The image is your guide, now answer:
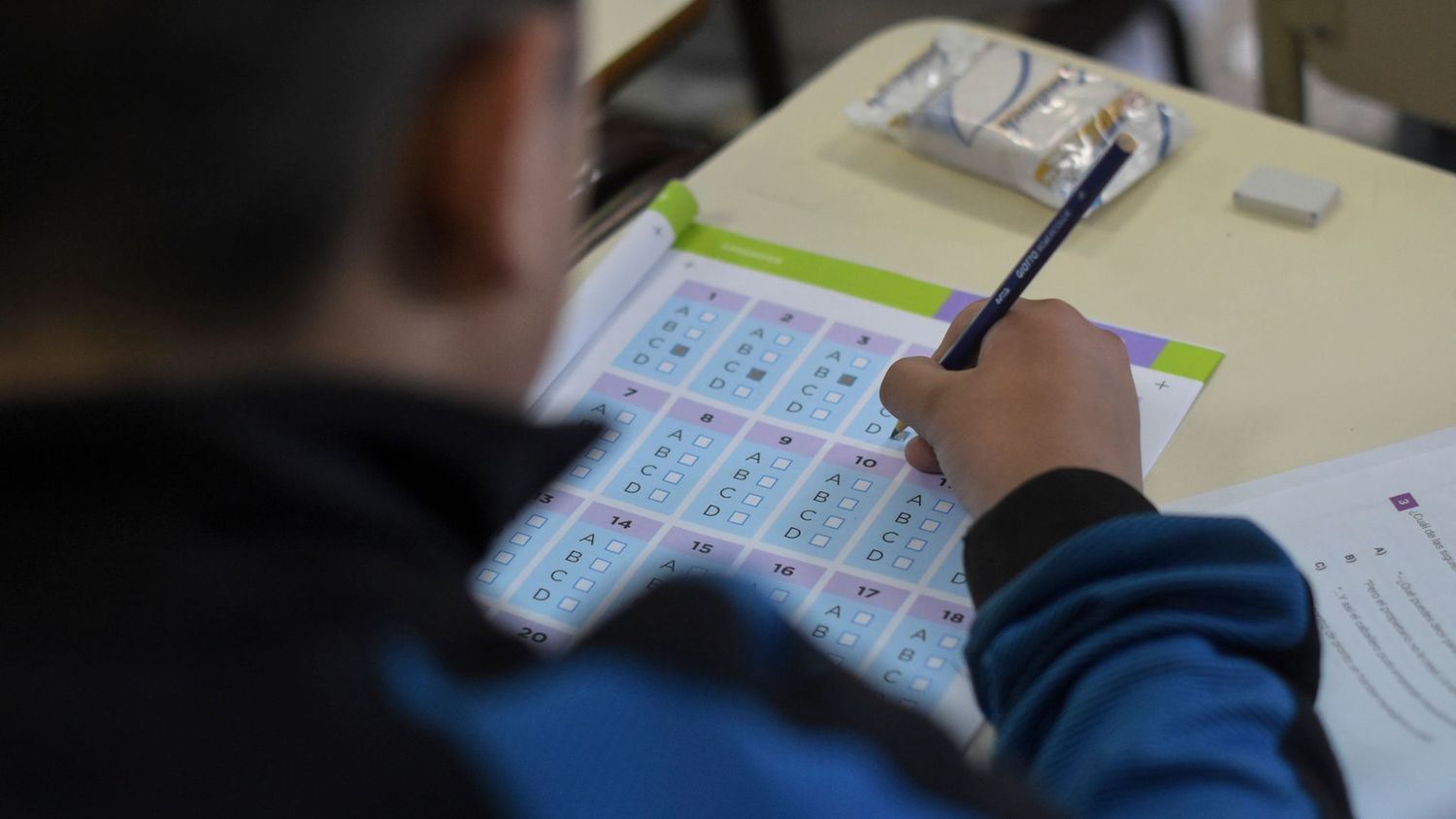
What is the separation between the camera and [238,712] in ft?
1.14

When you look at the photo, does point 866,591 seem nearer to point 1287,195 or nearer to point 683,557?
point 683,557

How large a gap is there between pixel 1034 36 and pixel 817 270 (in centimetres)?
56

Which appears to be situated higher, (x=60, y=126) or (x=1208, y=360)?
(x=60, y=126)

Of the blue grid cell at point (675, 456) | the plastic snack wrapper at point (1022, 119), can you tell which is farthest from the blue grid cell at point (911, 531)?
the plastic snack wrapper at point (1022, 119)

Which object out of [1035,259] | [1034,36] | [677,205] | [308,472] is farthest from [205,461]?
[1034,36]

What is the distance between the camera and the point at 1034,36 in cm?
138

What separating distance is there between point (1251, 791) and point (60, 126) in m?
0.46

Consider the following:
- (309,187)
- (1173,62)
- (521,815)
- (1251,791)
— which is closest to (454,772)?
(521,815)

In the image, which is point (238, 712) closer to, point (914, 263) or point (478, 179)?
point (478, 179)

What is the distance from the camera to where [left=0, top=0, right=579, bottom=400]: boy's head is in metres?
0.34

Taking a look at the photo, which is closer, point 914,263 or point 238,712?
point 238,712

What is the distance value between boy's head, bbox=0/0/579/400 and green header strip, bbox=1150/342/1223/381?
530 millimetres

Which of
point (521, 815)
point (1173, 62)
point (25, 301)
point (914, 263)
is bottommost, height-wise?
point (1173, 62)

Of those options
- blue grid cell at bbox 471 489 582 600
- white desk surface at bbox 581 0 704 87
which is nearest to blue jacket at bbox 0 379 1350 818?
blue grid cell at bbox 471 489 582 600
